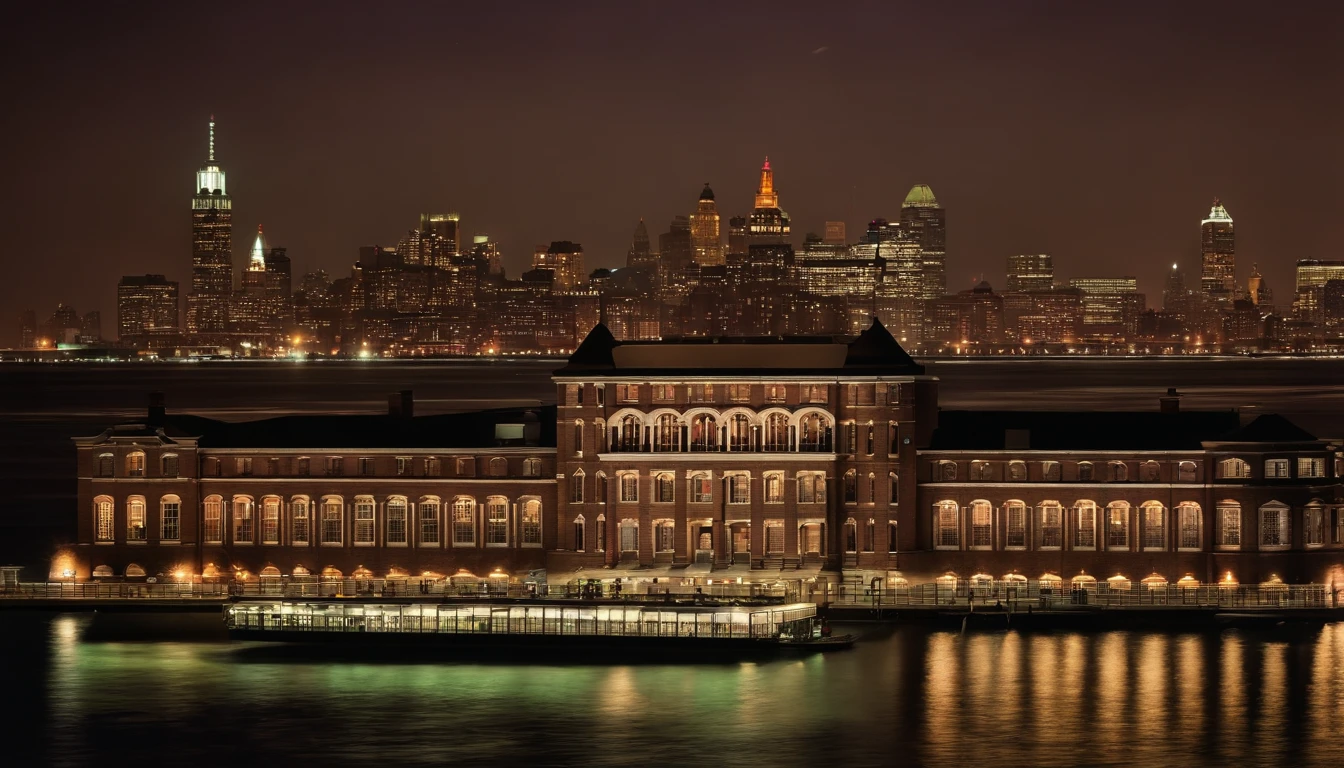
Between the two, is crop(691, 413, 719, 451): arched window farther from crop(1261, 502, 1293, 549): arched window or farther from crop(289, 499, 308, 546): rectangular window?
crop(1261, 502, 1293, 549): arched window

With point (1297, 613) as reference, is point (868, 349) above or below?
above

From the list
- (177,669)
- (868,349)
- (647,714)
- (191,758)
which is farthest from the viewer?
(868,349)

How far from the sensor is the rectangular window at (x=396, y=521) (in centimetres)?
9056

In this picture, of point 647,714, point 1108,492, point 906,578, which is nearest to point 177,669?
point 647,714

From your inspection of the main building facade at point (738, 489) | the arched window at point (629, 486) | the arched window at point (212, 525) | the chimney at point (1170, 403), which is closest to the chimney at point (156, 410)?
the main building facade at point (738, 489)

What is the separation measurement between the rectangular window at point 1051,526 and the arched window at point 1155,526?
3.04 meters

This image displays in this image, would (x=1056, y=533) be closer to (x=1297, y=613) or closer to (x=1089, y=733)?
(x=1297, y=613)

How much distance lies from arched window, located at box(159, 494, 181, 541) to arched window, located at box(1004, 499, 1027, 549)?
31.8 m

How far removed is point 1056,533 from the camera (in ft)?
287

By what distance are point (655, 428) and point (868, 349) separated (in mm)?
8555

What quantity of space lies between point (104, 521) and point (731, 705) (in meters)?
33.1

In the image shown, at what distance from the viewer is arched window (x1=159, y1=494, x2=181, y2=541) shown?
91438mm

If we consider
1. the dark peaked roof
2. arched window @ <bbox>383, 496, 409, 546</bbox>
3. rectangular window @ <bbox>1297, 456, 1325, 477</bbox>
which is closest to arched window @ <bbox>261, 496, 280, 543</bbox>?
arched window @ <bbox>383, 496, 409, 546</bbox>

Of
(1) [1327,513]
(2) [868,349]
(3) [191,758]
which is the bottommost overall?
(3) [191,758]
